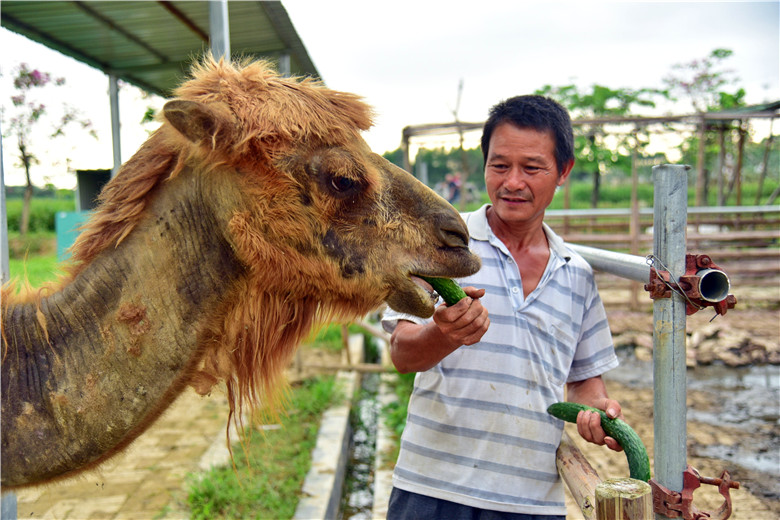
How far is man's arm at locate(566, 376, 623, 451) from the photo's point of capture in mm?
1806

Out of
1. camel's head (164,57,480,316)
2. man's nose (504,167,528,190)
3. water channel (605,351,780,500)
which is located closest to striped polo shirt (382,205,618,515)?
man's nose (504,167,528,190)

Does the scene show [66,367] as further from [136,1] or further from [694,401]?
[694,401]

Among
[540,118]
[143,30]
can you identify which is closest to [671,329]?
[540,118]

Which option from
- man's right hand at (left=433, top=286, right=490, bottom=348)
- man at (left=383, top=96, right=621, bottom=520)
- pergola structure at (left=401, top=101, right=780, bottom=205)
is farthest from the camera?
pergola structure at (left=401, top=101, right=780, bottom=205)

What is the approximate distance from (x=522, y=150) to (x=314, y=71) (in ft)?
19.5

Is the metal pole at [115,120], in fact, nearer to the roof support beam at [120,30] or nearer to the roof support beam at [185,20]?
the roof support beam at [120,30]

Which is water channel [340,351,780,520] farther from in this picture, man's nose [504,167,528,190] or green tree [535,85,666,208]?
green tree [535,85,666,208]

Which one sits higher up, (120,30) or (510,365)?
(120,30)

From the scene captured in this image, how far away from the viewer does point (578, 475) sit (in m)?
1.88

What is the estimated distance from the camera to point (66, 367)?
5.21ft

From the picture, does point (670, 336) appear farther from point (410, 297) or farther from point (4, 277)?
point (4, 277)

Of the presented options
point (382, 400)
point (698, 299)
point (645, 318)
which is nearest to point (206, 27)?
point (382, 400)

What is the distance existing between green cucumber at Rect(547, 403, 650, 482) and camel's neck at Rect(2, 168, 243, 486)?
1.16 meters

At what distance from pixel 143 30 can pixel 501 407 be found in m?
5.70
